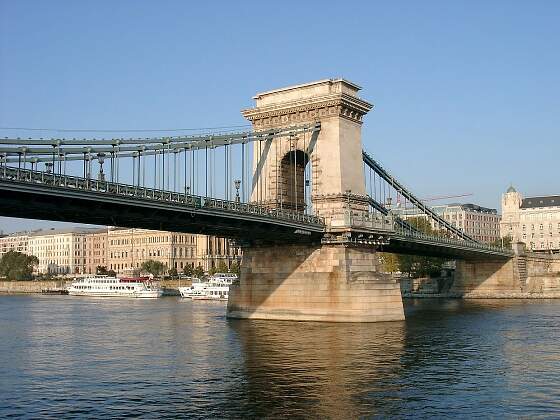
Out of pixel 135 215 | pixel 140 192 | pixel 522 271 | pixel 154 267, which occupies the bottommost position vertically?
pixel 522 271

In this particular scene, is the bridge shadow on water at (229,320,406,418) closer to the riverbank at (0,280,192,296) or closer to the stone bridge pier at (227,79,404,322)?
the stone bridge pier at (227,79,404,322)

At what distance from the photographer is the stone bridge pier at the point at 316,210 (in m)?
59.9

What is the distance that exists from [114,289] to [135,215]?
92.2 metres

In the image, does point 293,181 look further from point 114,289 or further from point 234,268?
point 234,268

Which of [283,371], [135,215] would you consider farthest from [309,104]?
[283,371]

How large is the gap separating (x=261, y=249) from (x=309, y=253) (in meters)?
4.74

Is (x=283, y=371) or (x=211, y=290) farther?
(x=211, y=290)

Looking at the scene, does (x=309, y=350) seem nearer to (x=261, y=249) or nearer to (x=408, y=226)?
(x=261, y=249)

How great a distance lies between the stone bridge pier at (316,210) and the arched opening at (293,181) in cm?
9

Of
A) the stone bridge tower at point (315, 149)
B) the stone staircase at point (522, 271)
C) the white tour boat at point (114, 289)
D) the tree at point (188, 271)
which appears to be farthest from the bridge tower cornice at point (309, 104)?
the tree at point (188, 271)

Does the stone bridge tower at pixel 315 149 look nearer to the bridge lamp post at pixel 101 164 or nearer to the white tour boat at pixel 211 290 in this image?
the bridge lamp post at pixel 101 164

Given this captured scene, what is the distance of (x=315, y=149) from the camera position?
64.4 m

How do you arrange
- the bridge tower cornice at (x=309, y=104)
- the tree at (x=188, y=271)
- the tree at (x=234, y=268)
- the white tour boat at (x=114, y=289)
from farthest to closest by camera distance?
the tree at (x=188, y=271)
the tree at (x=234, y=268)
the white tour boat at (x=114, y=289)
the bridge tower cornice at (x=309, y=104)

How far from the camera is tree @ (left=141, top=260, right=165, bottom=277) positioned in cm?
18275
